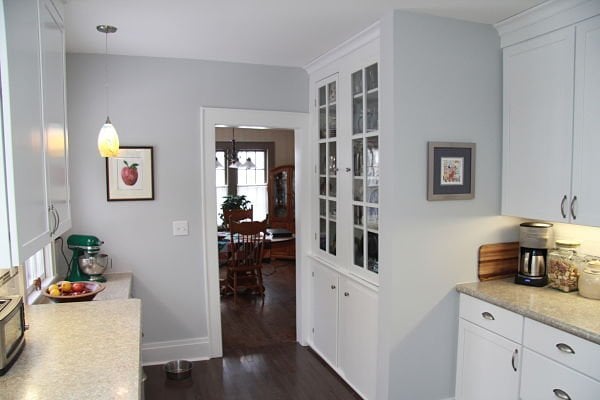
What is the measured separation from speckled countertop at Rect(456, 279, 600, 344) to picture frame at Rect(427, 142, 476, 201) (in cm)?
57

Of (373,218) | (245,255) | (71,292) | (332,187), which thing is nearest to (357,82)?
(332,187)

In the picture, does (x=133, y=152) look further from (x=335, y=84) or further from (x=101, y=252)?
(x=335, y=84)

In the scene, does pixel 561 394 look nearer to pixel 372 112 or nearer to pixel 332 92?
pixel 372 112

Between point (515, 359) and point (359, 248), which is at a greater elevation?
point (359, 248)

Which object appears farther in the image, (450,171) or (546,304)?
(450,171)

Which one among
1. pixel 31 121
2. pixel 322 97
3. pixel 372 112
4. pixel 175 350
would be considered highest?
pixel 322 97

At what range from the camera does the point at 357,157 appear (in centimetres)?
313

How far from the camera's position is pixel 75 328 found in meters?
1.95

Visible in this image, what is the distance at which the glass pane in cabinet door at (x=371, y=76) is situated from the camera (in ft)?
9.48

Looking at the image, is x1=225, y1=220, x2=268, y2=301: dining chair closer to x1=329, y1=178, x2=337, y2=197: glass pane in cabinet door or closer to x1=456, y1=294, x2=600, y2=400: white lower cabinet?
x1=329, y1=178, x2=337, y2=197: glass pane in cabinet door

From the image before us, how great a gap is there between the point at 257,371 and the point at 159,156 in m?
1.86

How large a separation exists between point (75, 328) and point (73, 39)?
1992 millimetres

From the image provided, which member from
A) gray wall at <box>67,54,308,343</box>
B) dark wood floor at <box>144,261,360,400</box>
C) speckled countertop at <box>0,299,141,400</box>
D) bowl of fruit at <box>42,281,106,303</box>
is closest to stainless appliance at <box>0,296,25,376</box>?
speckled countertop at <box>0,299,141,400</box>

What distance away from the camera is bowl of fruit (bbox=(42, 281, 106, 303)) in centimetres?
242
